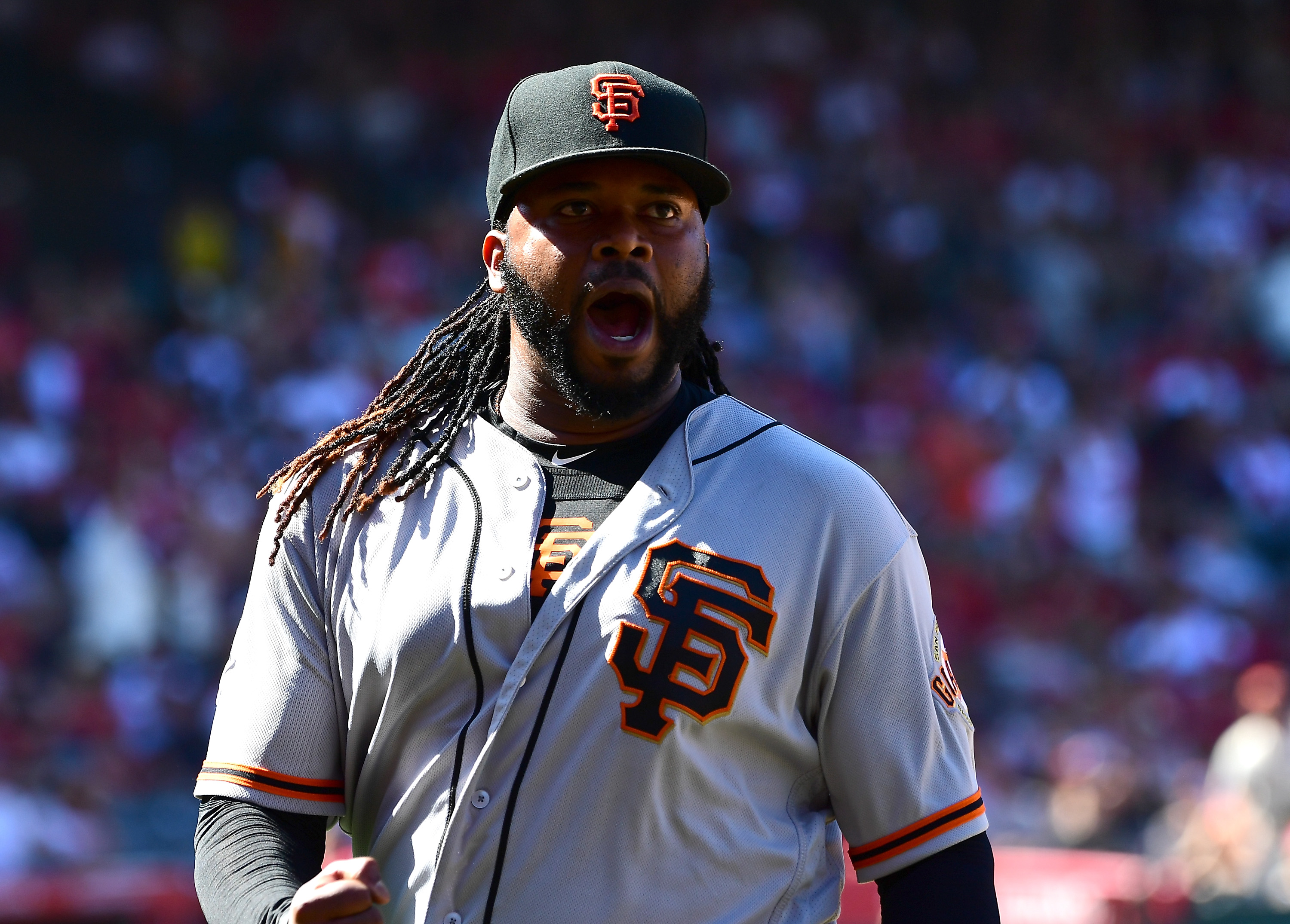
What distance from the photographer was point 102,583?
8242 mm

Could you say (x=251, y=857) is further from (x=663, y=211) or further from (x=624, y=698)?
(x=663, y=211)

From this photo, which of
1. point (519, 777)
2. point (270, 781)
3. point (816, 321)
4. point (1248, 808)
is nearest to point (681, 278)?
point (519, 777)

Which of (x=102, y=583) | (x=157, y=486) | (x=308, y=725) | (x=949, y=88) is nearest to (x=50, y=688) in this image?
(x=102, y=583)

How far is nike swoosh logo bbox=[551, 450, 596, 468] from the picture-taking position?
2197 millimetres

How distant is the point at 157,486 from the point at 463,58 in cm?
517

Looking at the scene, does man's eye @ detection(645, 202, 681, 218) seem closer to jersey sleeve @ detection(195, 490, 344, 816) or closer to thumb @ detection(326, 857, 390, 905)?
jersey sleeve @ detection(195, 490, 344, 816)

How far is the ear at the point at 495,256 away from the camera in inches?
89.8

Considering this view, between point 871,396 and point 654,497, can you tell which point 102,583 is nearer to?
point 871,396

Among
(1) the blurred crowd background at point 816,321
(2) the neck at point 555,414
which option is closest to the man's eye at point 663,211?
(2) the neck at point 555,414

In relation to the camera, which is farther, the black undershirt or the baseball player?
the black undershirt

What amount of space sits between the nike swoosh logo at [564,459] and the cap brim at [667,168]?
1.07ft

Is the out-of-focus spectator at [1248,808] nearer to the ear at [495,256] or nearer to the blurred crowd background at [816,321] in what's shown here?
the blurred crowd background at [816,321]

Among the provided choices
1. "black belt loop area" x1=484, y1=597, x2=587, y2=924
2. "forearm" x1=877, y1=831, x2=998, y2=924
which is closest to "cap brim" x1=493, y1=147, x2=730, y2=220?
"black belt loop area" x1=484, y1=597, x2=587, y2=924

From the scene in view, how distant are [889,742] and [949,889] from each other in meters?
0.19
